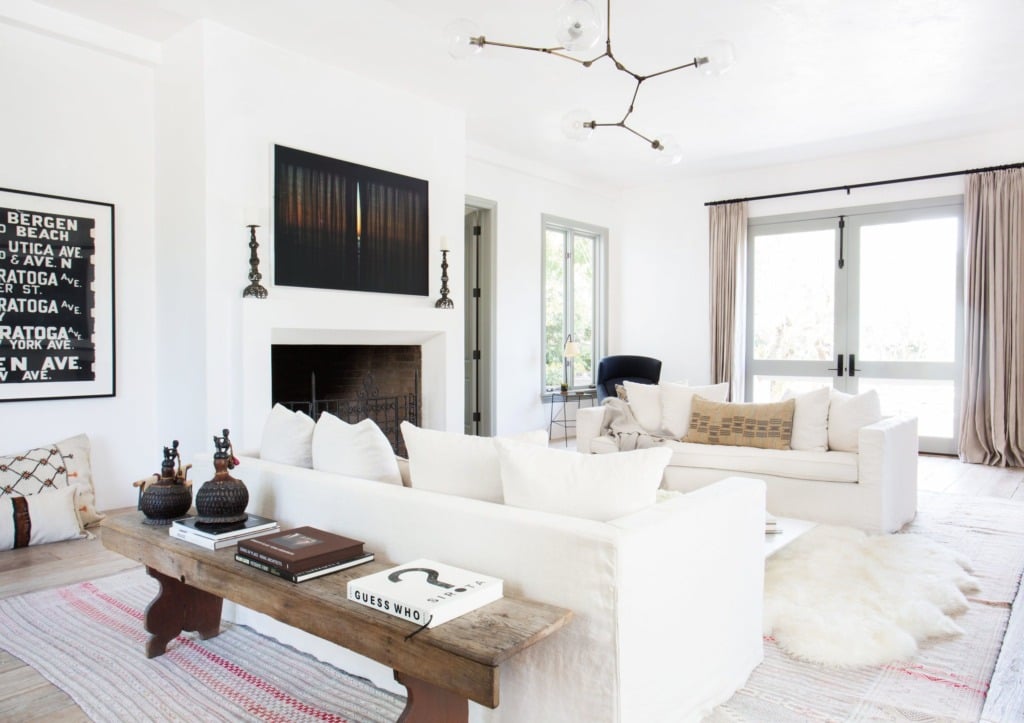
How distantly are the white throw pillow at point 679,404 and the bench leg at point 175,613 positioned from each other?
3216mm

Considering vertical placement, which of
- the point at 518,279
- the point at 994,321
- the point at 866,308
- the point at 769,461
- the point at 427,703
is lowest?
the point at 427,703

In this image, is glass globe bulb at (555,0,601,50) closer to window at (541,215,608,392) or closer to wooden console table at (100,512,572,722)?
wooden console table at (100,512,572,722)

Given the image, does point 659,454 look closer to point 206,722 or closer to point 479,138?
point 206,722

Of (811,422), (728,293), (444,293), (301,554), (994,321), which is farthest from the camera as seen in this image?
(728,293)

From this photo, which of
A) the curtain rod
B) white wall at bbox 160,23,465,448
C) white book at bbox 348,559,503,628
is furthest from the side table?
white book at bbox 348,559,503,628

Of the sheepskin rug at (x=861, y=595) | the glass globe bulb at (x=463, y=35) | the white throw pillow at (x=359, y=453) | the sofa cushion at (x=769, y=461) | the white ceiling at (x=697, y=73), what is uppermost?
the white ceiling at (x=697, y=73)

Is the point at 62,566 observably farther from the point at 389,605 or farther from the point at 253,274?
the point at 389,605

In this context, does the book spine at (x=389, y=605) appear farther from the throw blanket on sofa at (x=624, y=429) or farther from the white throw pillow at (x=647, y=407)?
the white throw pillow at (x=647, y=407)

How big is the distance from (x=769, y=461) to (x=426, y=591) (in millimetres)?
3199

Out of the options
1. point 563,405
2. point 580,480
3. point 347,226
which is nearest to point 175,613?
point 580,480

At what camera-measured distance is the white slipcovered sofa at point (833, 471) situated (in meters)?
3.82

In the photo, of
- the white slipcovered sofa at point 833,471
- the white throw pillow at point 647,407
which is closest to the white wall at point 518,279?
the white throw pillow at point 647,407

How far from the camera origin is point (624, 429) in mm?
4906

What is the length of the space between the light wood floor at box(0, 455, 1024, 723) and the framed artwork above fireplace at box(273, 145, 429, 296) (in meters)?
1.87
